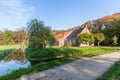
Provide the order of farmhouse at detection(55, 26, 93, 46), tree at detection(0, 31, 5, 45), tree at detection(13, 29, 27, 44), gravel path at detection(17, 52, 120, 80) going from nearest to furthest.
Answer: gravel path at detection(17, 52, 120, 80) < tree at detection(13, 29, 27, 44) < farmhouse at detection(55, 26, 93, 46) < tree at detection(0, 31, 5, 45)

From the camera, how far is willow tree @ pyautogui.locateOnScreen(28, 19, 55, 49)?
28.8 m

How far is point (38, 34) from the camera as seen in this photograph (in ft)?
96.3

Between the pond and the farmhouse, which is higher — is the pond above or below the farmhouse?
below

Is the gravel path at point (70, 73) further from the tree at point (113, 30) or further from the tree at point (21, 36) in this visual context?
the tree at point (113, 30)

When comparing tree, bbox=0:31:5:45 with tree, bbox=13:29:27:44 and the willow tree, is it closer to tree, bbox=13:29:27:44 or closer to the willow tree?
tree, bbox=13:29:27:44

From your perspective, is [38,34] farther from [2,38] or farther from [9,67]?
[2,38]

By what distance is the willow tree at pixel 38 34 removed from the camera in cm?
2878

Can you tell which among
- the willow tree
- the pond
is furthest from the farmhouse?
the pond

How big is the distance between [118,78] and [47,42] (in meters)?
23.6

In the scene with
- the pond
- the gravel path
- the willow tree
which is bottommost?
the pond

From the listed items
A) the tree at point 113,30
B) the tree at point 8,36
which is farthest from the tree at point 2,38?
the tree at point 113,30

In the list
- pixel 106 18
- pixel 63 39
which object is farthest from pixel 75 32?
pixel 106 18

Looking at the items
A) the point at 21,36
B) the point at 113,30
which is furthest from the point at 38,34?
the point at 113,30

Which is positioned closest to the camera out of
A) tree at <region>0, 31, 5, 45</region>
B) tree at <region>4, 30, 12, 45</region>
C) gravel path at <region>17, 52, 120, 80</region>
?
gravel path at <region>17, 52, 120, 80</region>
